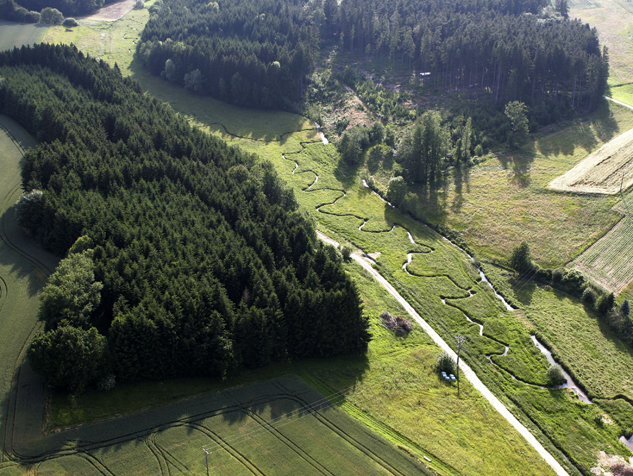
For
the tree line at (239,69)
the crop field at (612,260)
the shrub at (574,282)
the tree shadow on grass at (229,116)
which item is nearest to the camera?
the shrub at (574,282)

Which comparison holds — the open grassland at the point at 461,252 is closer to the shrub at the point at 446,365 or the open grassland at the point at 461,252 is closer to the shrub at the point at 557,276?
the shrub at the point at 446,365

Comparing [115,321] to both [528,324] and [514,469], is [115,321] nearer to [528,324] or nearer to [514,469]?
[514,469]

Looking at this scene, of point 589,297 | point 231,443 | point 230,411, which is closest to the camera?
point 231,443

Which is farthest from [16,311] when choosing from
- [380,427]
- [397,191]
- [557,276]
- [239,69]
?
[239,69]

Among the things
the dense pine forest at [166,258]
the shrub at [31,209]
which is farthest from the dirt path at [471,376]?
the shrub at [31,209]

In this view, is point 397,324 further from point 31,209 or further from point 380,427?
point 31,209

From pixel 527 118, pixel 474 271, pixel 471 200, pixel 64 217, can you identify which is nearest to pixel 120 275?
pixel 64 217
